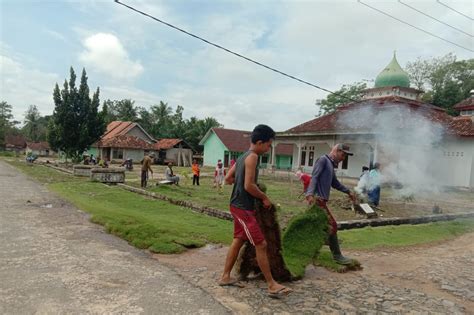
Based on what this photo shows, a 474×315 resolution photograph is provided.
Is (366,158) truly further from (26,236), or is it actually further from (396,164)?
(26,236)

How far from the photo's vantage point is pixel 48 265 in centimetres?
461

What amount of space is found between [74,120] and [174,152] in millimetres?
16074

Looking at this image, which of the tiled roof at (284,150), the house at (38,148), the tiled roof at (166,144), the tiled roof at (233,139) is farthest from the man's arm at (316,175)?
the house at (38,148)

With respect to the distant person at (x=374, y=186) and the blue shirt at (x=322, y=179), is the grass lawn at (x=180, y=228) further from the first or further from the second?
the distant person at (x=374, y=186)

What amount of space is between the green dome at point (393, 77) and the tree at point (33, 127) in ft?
247

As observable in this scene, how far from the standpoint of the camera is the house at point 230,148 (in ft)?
139

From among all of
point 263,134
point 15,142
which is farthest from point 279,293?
point 15,142

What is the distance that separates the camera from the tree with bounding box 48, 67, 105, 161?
3150cm

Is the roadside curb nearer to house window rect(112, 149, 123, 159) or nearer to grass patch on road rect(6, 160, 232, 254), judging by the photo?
grass patch on road rect(6, 160, 232, 254)

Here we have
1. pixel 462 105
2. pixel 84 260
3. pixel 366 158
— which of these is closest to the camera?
pixel 84 260

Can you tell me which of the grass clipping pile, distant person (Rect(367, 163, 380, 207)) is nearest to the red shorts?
the grass clipping pile

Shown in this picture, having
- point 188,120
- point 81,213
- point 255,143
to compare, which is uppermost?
point 188,120

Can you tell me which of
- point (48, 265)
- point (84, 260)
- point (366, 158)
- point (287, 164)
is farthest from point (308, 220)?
point (287, 164)

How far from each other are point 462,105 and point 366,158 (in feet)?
39.6
